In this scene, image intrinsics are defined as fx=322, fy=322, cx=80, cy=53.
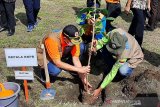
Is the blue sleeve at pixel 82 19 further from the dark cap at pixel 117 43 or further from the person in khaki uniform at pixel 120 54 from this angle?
the dark cap at pixel 117 43

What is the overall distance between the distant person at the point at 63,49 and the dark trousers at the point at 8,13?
245 cm

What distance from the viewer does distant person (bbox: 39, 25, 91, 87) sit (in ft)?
15.7

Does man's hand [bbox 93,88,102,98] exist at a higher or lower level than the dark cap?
lower

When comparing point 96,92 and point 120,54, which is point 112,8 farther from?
point 96,92

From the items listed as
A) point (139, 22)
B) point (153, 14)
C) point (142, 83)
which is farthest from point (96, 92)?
point (153, 14)

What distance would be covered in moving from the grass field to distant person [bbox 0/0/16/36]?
22 centimetres

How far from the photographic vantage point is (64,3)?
10.2m

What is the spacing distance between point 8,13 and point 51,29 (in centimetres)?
123

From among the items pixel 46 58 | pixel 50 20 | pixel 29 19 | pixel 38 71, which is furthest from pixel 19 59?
pixel 50 20

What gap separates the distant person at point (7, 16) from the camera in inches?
283

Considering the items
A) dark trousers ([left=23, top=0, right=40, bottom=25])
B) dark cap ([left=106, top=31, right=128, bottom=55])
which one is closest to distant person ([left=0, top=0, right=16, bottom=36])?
dark trousers ([left=23, top=0, right=40, bottom=25])

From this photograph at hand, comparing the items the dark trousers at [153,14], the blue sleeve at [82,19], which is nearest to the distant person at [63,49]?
the blue sleeve at [82,19]

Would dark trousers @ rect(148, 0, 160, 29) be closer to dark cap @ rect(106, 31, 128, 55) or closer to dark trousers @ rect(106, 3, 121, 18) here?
dark trousers @ rect(106, 3, 121, 18)

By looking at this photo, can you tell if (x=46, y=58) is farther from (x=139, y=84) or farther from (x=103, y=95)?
(x=139, y=84)
